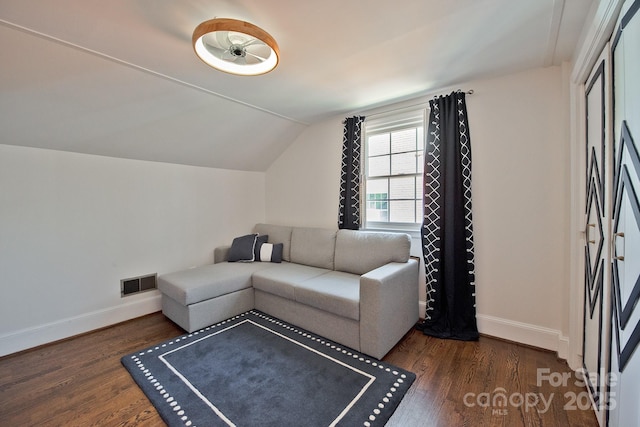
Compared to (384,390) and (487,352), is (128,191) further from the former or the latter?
(487,352)

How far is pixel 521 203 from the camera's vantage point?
2.28m

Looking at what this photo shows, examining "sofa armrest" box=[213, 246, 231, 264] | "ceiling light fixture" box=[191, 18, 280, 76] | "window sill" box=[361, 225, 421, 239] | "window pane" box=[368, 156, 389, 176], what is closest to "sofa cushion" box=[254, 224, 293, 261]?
"sofa armrest" box=[213, 246, 231, 264]

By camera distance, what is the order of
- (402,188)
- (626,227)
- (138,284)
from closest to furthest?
(626,227)
(138,284)
(402,188)

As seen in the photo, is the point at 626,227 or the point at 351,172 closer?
the point at 626,227

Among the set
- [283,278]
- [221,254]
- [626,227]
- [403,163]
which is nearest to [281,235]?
[221,254]

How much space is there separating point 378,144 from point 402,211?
2.83 feet

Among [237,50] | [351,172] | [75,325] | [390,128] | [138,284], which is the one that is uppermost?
[237,50]

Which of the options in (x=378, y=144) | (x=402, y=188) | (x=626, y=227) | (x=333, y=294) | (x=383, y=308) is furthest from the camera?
(x=378, y=144)

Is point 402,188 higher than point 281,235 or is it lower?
Answer: higher

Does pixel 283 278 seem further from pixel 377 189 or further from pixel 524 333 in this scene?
pixel 524 333

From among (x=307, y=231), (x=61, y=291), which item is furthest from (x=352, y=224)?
(x=61, y=291)

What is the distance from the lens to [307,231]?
134 inches

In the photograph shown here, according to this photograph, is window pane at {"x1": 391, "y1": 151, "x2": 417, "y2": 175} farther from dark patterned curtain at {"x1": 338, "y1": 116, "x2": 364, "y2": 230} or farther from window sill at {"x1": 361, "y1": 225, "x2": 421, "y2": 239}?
window sill at {"x1": 361, "y1": 225, "x2": 421, "y2": 239}

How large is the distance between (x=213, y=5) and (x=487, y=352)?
10.2 ft
